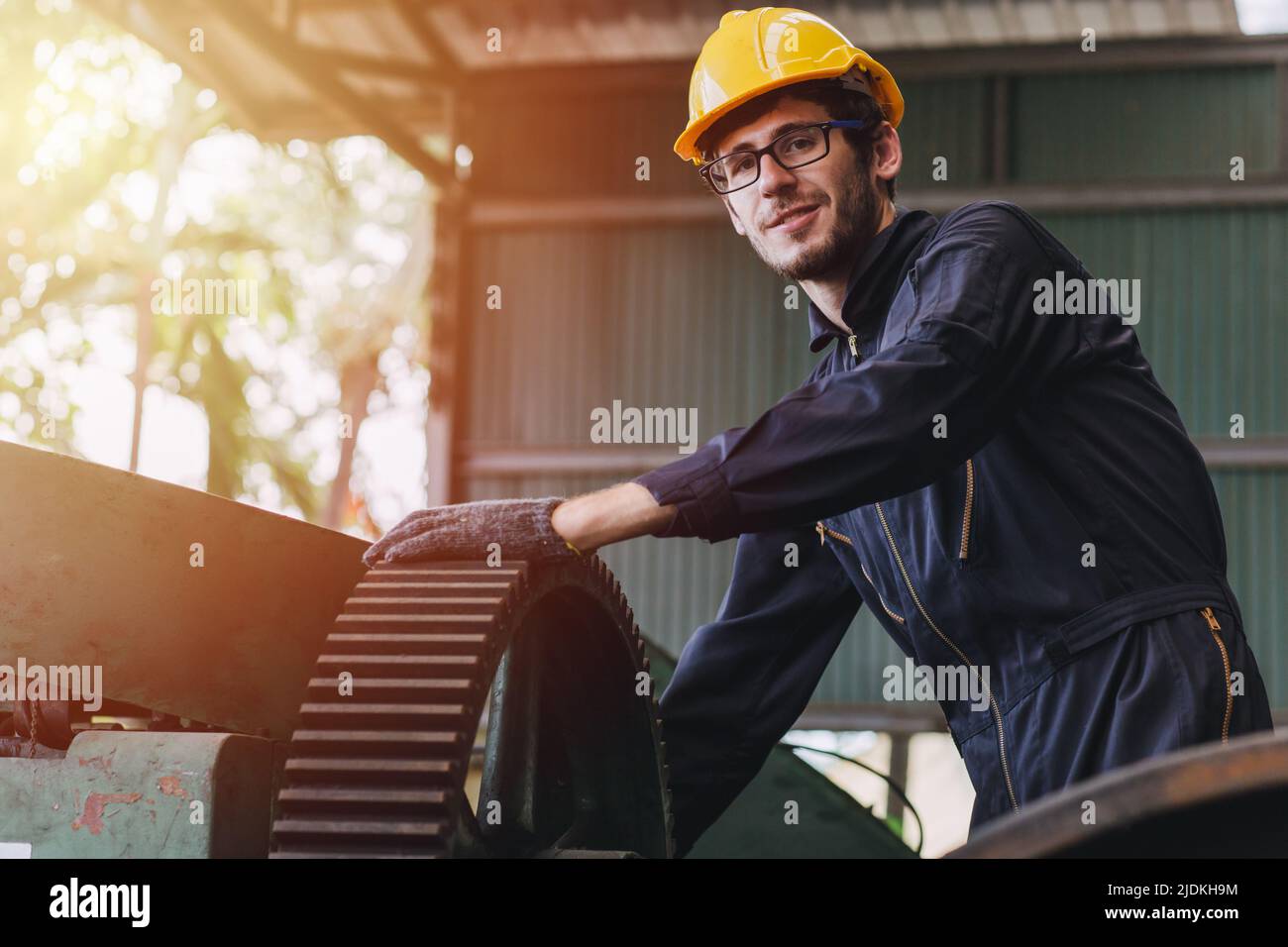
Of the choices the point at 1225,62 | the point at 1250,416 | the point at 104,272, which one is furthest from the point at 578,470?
the point at 104,272

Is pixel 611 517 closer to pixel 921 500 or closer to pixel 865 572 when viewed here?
pixel 921 500

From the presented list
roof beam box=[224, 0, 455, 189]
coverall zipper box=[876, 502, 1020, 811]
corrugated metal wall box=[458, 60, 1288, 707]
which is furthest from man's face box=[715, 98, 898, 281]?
corrugated metal wall box=[458, 60, 1288, 707]

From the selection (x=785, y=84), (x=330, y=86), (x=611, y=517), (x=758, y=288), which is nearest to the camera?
(x=611, y=517)

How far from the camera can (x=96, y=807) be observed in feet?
5.09

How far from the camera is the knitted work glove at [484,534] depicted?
5.50 feet

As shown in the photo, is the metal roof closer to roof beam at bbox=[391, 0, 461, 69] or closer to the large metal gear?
roof beam at bbox=[391, 0, 461, 69]

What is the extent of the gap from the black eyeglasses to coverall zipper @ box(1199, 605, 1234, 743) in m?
0.92

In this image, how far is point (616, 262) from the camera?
31.7 feet

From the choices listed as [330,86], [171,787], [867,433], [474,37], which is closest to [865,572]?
[867,433]

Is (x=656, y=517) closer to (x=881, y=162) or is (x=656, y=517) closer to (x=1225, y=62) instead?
(x=881, y=162)

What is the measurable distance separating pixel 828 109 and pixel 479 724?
1243 millimetres

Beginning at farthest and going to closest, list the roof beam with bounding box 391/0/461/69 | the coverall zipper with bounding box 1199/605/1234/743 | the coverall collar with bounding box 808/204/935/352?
1. the roof beam with bounding box 391/0/461/69
2. the coverall collar with bounding box 808/204/935/352
3. the coverall zipper with bounding box 1199/605/1234/743

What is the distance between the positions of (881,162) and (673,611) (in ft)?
23.0

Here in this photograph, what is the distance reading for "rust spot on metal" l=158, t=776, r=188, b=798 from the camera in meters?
1.53
